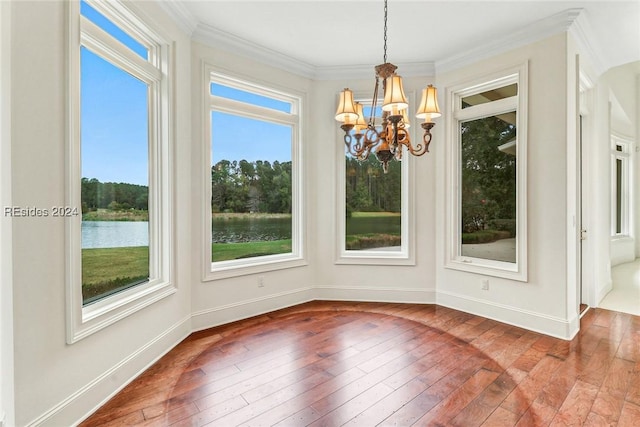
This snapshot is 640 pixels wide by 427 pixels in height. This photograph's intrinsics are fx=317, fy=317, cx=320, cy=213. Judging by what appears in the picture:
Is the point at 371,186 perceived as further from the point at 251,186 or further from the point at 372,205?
the point at 251,186

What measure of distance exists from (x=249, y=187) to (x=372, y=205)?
5.47 ft

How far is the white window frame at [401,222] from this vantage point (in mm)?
4180

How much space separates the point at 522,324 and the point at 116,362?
374 cm

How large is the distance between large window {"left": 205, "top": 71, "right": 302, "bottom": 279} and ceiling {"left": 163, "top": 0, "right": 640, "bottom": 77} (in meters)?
0.52

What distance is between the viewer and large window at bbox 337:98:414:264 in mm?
4297

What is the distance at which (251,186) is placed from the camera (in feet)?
12.7

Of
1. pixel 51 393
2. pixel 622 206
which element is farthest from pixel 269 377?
pixel 622 206

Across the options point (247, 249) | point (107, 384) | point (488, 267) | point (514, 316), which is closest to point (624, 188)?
point (488, 267)

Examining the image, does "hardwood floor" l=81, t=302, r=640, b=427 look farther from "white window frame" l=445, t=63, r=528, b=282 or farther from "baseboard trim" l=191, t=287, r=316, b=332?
"white window frame" l=445, t=63, r=528, b=282

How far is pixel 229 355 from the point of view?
276cm

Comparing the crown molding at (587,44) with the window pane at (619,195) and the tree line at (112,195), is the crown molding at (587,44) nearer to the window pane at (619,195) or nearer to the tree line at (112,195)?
the window pane at (619,195)

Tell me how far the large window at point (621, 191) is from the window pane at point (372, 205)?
5.07 metres

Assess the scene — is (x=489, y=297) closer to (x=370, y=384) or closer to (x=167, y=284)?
(x=370, y=384)

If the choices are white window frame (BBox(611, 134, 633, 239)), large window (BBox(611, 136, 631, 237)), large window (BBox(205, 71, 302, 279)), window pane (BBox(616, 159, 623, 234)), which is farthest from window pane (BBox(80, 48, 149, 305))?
window pane (BBox(616, 159, 623, 234))
